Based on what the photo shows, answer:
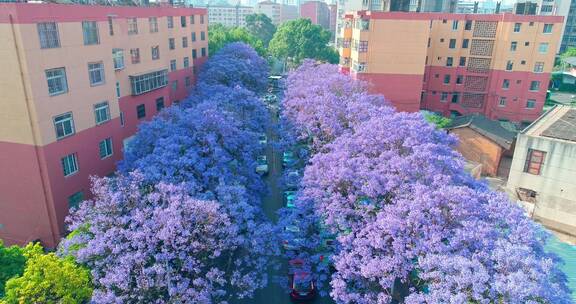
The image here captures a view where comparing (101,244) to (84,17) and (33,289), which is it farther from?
(84,17)

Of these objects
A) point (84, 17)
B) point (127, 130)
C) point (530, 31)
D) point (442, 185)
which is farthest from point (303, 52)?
point (442, 185)

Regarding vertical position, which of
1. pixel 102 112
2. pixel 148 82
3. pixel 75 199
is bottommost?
pixel 75 199

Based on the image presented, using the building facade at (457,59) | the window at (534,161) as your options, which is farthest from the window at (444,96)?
the window at (534,161)

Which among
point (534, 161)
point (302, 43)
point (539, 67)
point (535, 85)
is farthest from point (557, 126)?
point (302, 43)

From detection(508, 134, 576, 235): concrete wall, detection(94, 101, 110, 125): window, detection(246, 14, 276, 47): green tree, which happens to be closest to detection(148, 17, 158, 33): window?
detection(94, 101, 110, 125): window

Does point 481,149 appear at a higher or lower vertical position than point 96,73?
lower

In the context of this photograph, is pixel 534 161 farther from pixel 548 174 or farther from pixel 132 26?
pixel 132 26
